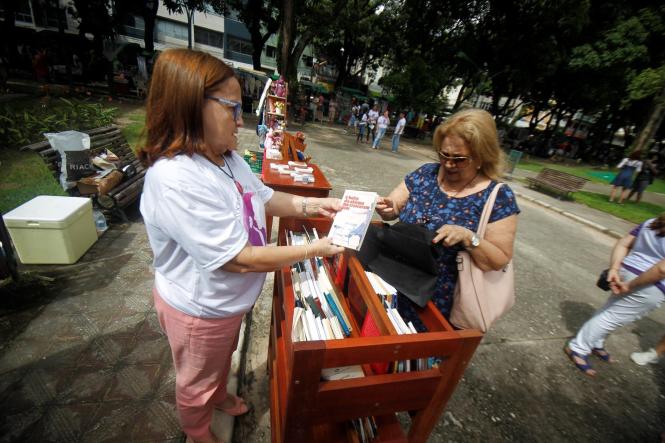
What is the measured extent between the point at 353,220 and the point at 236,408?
1.66m

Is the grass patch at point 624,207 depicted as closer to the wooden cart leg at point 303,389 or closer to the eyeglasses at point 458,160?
the eyeglasses at point 458,160

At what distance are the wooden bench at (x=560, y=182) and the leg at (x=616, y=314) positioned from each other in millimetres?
8842

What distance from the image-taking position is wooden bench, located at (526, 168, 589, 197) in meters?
9.98

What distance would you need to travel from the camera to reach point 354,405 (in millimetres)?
1162

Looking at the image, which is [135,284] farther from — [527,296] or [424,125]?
[424,125]

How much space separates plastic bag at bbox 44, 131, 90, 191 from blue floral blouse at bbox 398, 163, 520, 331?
4.65 metres

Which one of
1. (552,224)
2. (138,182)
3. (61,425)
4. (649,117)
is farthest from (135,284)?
(649,117)

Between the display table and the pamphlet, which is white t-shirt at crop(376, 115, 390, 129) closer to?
the display table

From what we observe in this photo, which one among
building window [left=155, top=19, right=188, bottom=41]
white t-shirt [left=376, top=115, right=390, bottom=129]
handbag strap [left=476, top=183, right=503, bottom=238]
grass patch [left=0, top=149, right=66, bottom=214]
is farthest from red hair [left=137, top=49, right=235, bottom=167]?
building window [left=155, top=19, right=188, bottom=41]

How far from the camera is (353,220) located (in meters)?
1.43

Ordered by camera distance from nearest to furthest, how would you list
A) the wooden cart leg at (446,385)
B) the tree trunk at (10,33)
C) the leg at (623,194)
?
the wooden cart leg at (446,385) < the leg at (623,194) < the tree trunk at (10,33)

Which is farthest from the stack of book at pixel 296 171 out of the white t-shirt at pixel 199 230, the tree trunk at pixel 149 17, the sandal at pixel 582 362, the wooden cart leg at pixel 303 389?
the tree trunk at pixel 149 17

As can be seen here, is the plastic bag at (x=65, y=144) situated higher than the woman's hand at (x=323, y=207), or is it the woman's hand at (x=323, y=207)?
the woman's hand at (x=323, y=207)

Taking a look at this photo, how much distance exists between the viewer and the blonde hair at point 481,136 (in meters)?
1.59
